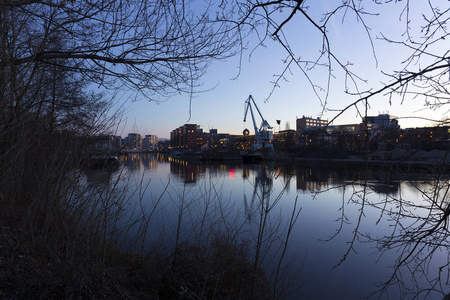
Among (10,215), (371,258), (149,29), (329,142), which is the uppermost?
(149,29)

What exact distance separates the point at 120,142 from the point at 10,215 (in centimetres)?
165

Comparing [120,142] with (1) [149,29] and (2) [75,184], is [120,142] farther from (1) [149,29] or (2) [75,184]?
(1) [149,29]

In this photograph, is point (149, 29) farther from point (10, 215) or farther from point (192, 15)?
point (10, 215)

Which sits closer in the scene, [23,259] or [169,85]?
[23,259]

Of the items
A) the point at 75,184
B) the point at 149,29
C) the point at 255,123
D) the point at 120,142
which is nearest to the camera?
the point at 149,29

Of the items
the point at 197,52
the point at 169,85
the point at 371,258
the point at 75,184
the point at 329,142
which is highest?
the point at 197,52

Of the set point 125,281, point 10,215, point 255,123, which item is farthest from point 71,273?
point 255,123

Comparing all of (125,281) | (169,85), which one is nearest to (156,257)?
(125,281)

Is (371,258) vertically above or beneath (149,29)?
beneath

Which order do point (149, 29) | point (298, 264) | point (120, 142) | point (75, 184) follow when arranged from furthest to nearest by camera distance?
point (298, 264), point (120, 142), point (75, 184), point (149, 29)

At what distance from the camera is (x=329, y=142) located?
1.82 metres

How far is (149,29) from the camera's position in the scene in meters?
2.96

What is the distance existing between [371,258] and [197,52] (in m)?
7.91

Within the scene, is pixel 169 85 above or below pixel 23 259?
above
